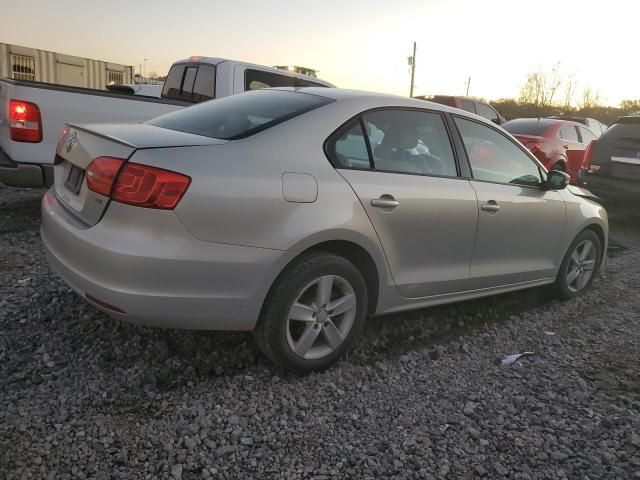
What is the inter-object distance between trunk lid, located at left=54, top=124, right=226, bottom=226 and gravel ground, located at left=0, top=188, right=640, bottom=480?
850mm

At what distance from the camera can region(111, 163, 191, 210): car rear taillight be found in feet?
8.00

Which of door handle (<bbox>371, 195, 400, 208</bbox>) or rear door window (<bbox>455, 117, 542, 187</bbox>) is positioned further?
rear door window (<bbox>455, 117, 542, 187</bbox>)

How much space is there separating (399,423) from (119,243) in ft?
5.23

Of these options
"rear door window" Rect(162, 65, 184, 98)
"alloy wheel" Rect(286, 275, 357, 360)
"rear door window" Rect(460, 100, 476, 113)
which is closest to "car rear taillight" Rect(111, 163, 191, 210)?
"alloy wheel" Rect(286, 275, 357, 360)

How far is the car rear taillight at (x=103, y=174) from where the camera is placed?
2.53 metres

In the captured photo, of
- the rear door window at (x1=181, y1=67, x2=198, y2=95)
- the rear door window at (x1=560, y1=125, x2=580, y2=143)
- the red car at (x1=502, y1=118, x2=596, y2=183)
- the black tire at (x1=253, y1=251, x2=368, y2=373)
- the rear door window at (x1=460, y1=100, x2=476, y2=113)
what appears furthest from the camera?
the rear door window at (x1=460, y1=100, x2=476, y2=113)

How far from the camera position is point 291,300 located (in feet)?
9.25

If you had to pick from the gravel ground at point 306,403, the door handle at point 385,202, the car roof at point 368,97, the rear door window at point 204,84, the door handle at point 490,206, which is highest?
the rear door window at point 204,84

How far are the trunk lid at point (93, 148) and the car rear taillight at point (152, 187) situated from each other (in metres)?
0.11

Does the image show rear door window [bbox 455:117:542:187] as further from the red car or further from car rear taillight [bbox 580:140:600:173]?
the red car

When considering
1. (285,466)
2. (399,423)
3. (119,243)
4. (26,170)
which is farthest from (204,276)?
(26,170)

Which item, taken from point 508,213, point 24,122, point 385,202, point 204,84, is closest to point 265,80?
point 204,84

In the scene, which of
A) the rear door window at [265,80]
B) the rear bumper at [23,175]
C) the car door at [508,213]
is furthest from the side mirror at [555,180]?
the rear bumper at [23,175]

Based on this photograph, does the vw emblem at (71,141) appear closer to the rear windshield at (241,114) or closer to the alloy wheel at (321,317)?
the rear windshield at (241,114)
